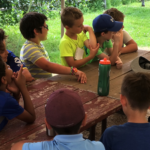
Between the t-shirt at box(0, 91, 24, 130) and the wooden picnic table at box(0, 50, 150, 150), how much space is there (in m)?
0.07

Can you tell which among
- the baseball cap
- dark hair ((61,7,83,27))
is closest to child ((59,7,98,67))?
dark hair ((61,7,83,27))

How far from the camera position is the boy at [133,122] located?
1114 millimetres

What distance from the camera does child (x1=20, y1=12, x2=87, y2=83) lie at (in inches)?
84.7

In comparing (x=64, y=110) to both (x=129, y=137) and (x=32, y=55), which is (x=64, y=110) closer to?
(x=129, y=137)

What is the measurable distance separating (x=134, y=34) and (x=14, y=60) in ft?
20.4

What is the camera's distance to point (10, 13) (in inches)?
202

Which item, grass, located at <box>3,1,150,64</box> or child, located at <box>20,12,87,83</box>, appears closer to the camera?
child, located at <box>20,12,87,83</box>

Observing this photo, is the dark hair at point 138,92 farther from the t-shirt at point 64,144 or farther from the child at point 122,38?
the child at point 122,38

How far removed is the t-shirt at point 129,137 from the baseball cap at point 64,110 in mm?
298

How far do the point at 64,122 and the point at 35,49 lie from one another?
1.44m

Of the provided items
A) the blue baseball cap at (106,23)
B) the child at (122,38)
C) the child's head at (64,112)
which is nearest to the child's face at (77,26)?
the blue baseball cap at (106,23)

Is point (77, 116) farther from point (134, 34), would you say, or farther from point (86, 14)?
point (134, 34)

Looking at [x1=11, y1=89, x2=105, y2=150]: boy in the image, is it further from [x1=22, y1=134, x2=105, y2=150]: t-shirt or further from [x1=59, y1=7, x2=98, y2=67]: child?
[x1=59, y1=7, x2=98, y2=67]: child

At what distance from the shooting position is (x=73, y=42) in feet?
8.31
